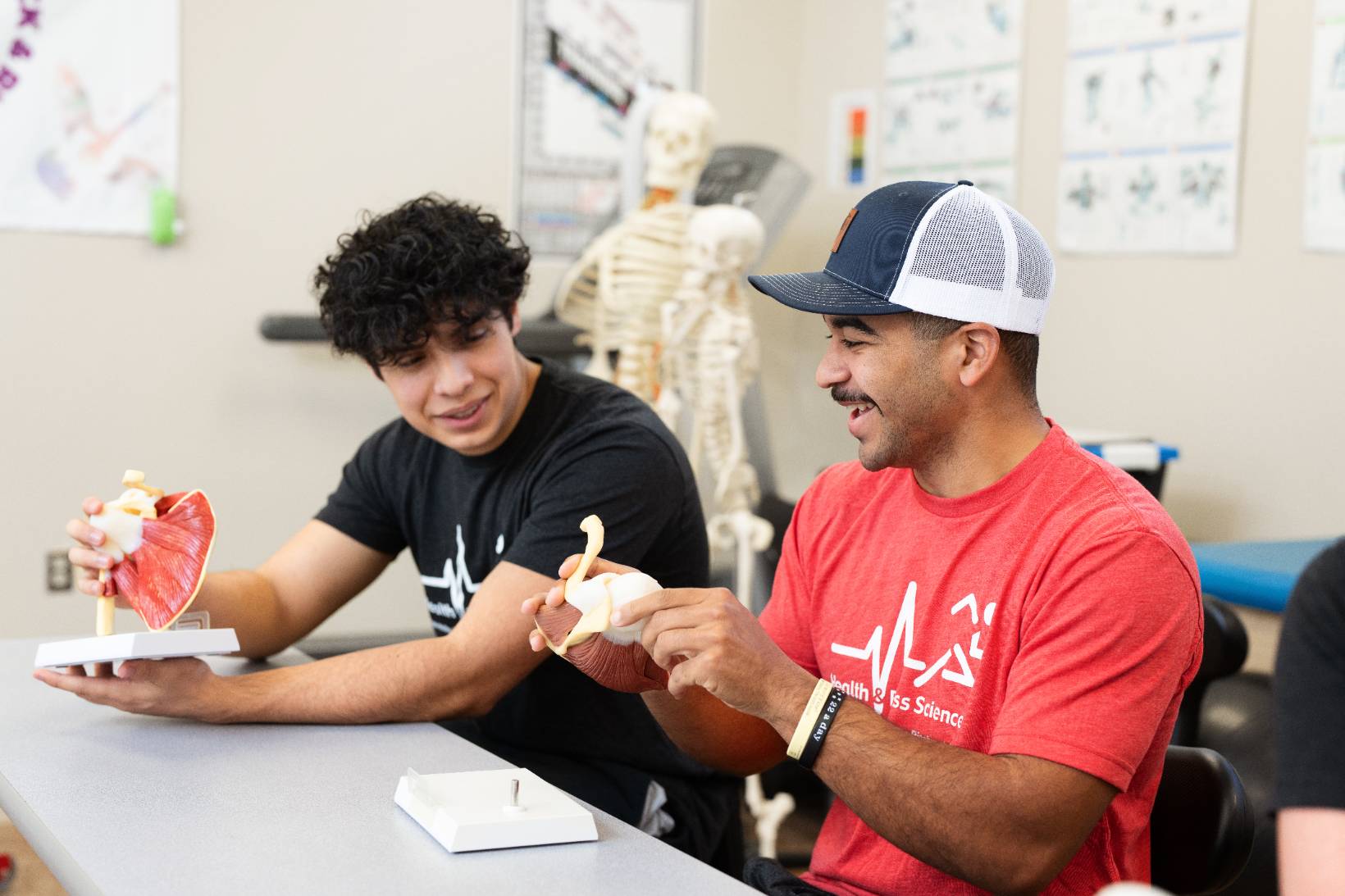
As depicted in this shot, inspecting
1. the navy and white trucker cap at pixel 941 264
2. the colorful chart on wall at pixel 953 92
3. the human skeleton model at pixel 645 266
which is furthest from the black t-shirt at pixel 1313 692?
the colorful chart on wall at pixel 953 92

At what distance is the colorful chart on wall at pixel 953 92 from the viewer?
13.0ft

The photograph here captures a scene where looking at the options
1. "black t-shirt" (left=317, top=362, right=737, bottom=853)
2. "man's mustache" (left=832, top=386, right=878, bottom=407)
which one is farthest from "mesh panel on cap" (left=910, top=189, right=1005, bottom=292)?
"black t-shirt" (left=317, top=362, right=737, bottom=853)

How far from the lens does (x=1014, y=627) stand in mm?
1411

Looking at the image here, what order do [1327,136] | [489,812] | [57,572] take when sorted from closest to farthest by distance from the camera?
[489,812], [1327,136], [57,572]

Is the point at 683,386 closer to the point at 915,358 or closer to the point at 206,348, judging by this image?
the point at 206,348

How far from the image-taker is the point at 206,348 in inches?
161

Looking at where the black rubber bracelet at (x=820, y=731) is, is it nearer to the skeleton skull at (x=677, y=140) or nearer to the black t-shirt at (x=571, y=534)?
the black t-shirt at (x=571, y=534)

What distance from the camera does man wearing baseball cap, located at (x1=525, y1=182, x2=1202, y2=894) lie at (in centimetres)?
131

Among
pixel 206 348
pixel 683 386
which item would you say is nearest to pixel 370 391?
pixel 206 348

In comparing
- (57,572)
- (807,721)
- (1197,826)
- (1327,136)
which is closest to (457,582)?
(807,721)

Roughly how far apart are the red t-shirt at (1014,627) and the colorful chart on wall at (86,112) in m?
2.95

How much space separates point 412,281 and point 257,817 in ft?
2.67

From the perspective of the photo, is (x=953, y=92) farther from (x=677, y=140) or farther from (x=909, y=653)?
(x=909, y=653)

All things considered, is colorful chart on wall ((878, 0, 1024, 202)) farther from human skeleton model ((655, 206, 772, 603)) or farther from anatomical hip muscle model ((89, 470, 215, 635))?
anatomical hip muscle model ((89, 470, 215, 635))
